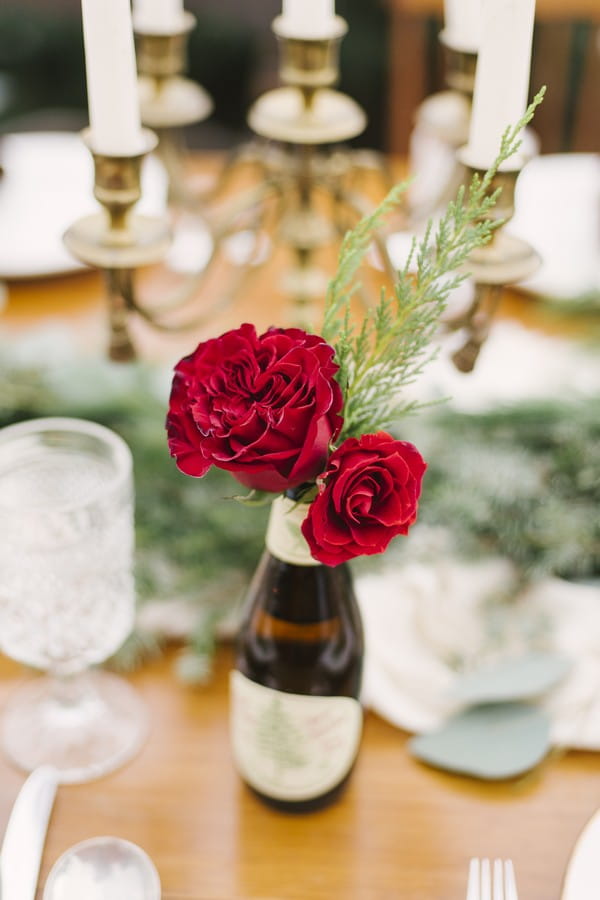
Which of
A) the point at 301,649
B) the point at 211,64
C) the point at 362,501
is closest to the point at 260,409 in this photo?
the point at 362,501

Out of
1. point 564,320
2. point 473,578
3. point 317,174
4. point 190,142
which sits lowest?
point 190,142

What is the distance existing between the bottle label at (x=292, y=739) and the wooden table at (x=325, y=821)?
0.12 ft

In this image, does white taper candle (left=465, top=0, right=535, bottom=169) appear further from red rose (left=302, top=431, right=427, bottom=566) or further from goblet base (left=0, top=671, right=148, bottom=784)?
goblet base (left=0, top=671, right=148, bottom=784)

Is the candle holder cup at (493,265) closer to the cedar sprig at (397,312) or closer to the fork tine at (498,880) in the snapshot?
the cedar sprig at (397,312)

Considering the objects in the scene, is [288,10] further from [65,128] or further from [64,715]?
[65,128]

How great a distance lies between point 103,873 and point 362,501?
358 millimetres

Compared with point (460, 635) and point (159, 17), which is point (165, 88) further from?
point (460, 635)

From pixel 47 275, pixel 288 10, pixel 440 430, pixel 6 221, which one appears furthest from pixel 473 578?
pixel 6 221

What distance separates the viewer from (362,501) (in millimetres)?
590

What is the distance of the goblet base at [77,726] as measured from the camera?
0.87 meters

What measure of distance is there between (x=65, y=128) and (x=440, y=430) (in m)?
1.23

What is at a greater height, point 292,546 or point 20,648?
point 292,546

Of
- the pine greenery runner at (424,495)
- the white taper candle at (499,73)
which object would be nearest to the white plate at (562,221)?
the pine greenery runner at (424,495)

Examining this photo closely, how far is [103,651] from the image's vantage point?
86 cm
